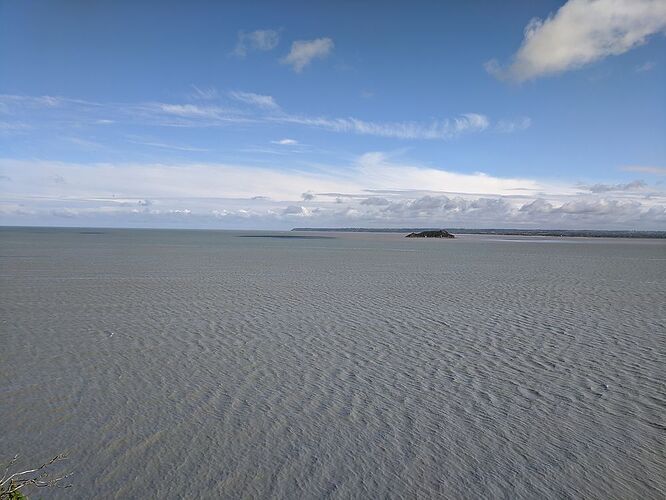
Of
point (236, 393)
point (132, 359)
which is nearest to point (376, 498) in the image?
Result: point (236, 393)

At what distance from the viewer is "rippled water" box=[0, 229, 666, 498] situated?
5477mm

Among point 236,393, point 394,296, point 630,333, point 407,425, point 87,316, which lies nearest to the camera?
point 407,425

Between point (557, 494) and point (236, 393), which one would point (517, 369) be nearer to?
point (557, 494)

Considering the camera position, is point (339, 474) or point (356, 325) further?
point (356, 325)

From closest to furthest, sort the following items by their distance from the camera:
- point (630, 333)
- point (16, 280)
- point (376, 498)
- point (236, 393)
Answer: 1. point (376, 498)
2. point (236, 393)
3. point (630, 333)
4. point (16, 280)

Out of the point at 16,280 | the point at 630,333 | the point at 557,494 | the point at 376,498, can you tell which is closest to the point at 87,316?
the point at 16,280

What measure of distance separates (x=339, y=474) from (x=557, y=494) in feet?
7.59

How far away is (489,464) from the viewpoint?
5746 mm

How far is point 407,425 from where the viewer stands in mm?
6777

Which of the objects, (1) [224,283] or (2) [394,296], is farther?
(1) [224,283]

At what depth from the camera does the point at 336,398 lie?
7738 millimetres

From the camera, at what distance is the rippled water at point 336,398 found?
5.48 meters

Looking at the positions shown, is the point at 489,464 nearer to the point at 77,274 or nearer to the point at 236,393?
the point at 236,393

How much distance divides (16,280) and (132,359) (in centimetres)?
1525
